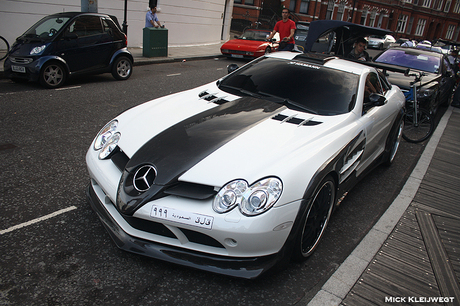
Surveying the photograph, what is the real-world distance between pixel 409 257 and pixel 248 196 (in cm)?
177

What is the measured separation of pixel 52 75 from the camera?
8.20 metres

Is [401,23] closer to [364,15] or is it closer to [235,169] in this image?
[364,15]

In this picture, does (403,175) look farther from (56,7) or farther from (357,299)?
(56,7)

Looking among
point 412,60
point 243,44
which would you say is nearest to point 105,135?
point 412,60

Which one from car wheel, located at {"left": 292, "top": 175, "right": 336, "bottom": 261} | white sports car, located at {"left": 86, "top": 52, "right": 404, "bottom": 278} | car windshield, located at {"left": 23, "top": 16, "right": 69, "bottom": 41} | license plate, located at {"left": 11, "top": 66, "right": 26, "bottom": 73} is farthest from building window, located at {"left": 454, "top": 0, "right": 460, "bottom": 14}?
car wheel, located at {"left": 292, "top": 175, "right": 336, "bottom": 261}

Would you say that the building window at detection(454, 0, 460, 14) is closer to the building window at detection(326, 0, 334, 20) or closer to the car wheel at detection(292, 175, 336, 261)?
the building window at detection(326, 0, 334, 20)

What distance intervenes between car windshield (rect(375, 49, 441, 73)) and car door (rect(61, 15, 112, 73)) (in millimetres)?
6938

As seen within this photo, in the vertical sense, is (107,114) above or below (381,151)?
below

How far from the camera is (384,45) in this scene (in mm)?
36031

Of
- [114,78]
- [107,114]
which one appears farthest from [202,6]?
[107,114]

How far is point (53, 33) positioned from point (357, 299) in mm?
8532

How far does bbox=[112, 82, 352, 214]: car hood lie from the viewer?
2.53 metres

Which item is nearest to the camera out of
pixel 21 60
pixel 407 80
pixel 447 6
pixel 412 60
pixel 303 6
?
pixel 407 80

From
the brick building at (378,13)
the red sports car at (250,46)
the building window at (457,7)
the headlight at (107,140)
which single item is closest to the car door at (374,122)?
the headlight at (107,140)
